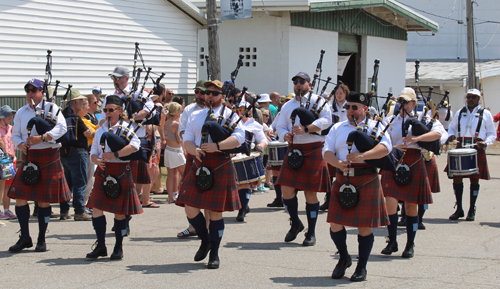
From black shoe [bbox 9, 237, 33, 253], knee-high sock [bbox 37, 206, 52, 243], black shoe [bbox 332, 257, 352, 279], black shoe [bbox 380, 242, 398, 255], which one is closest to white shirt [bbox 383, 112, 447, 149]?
black shoe [bbox 380, 242, 398, 255]

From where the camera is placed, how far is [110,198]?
5.61 meters

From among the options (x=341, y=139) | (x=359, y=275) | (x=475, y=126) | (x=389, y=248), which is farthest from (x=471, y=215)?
(x=341, y=139)

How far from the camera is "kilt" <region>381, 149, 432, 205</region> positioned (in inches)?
246

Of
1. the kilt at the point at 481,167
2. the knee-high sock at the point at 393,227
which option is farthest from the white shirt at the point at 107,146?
the kilt at the point at 481,167

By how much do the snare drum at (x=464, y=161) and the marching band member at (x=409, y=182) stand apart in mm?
1543

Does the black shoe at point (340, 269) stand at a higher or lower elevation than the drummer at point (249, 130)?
lower

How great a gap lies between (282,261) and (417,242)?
6.08ft

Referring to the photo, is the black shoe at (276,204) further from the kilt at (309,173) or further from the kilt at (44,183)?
the kilt at (44,183)

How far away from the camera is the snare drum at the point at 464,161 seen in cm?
792

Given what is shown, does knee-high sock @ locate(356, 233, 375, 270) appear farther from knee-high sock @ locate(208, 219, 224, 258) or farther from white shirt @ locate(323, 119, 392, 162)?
knee-high sock @ locate(208, 219, 224, 258)

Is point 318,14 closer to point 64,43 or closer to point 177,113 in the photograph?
point 64,43

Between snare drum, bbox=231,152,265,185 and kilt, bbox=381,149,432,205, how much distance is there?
1.78 m

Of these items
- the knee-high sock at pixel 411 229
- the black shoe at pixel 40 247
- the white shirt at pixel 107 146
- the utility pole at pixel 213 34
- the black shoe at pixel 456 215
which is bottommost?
the black shoe at pixel 456 215

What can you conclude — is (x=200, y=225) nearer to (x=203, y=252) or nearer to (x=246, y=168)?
(x=203, y=252)
